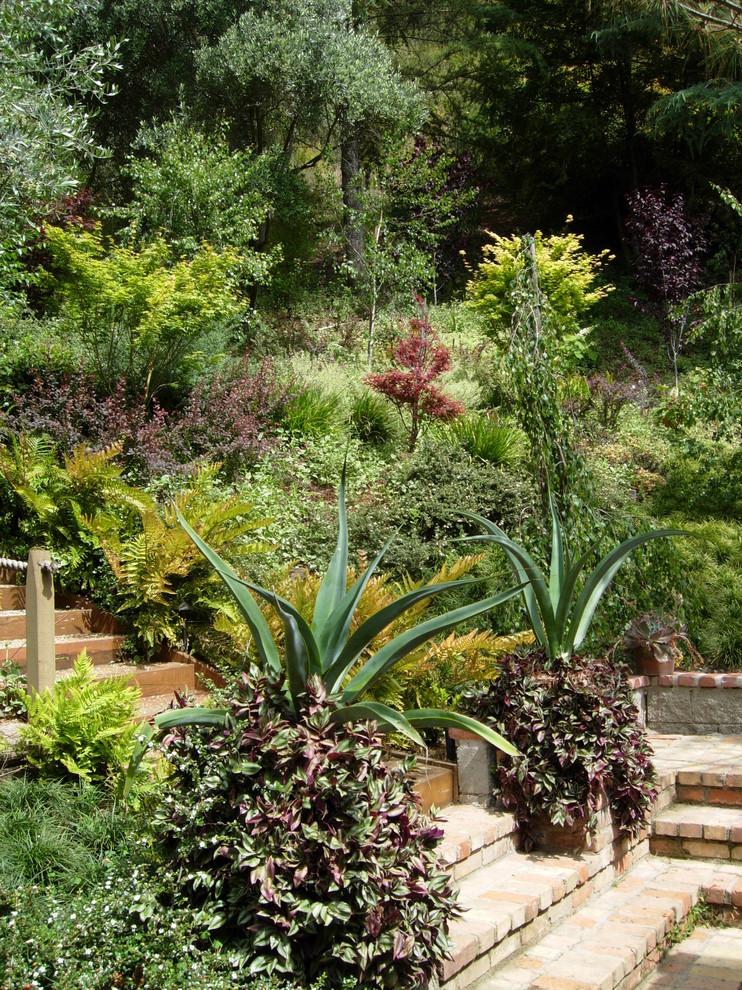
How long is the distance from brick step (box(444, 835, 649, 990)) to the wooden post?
6.35 ft

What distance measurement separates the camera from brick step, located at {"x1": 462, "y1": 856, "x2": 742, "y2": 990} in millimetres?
3133

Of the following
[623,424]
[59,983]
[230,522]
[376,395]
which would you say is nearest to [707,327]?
[623,424]

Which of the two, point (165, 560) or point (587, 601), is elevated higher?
point (165, 560)

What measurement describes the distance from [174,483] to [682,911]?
4.40 metres

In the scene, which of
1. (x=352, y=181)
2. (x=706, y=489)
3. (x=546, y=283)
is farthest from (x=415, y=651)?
(x=352, y=181)

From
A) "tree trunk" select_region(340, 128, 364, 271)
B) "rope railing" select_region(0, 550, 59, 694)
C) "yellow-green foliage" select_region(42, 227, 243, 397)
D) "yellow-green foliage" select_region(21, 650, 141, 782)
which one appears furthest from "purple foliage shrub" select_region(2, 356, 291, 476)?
"tree trunk" select_region(340, 128, 364, 271)

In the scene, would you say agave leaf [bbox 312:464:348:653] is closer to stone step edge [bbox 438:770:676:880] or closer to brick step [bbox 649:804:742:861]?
stone step edge [bbox 438:770:676:880]

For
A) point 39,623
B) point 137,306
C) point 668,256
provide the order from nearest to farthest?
point 39,623 < point 137,306 < point 668,256

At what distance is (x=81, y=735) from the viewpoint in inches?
134

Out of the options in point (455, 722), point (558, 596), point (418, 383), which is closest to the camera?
point (455, 722)

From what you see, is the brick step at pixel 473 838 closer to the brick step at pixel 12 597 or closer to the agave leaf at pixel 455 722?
the agave leaf at pixel 455 722

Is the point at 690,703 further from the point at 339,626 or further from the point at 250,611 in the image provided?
the point at 250,611

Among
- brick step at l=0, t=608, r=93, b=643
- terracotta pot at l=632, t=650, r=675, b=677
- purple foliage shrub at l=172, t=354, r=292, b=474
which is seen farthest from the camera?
purple foliage shrub at l=172, t=354, r=292, b=474

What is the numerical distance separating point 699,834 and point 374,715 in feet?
8.35
